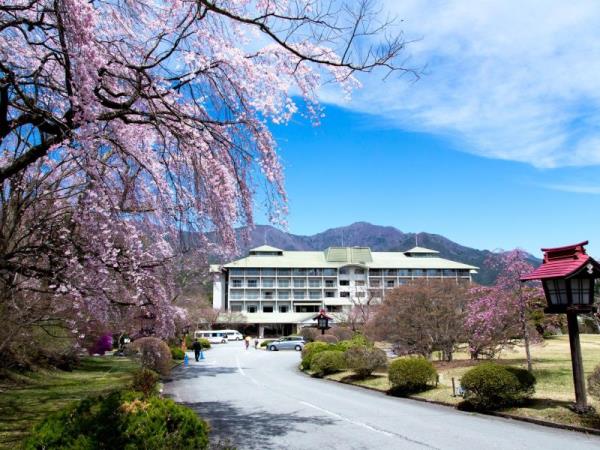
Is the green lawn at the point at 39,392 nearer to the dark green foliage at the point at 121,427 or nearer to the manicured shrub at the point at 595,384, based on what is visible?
the dark green foliage at the point at 121,427

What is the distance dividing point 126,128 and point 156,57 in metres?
1.77

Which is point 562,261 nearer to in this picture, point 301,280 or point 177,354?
point 177,354

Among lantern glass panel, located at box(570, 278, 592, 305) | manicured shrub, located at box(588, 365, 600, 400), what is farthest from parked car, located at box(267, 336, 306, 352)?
manicured shrub, located at box(588, 365, 600, 400)

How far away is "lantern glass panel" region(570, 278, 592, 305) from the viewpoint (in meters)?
11.0

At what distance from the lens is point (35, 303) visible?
12938mm

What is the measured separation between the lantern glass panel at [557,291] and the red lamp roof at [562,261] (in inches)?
7.1

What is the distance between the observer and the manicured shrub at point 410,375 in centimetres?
1545

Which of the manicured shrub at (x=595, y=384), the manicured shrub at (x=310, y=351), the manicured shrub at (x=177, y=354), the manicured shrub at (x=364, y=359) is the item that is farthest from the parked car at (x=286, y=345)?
the manicured shrub at (x=595, y=384)

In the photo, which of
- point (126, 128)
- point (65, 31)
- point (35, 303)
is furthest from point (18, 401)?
point (65, 31)

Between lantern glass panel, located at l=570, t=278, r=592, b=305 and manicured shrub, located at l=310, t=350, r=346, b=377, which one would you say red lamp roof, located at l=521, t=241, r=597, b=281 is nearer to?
lantern glass panel, located at l=570, t=278, r=592, b=305

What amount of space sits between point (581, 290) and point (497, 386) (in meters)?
2.95

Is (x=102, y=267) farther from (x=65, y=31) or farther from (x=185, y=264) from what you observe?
(x=185, y=264)

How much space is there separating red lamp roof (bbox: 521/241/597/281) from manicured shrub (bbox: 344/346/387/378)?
8838 millimetres

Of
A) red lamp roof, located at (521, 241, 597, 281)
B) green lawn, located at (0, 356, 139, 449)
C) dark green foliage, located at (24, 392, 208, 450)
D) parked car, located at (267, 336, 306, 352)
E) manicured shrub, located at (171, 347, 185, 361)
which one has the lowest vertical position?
parked car, located at (267, 336, 306, 352)
